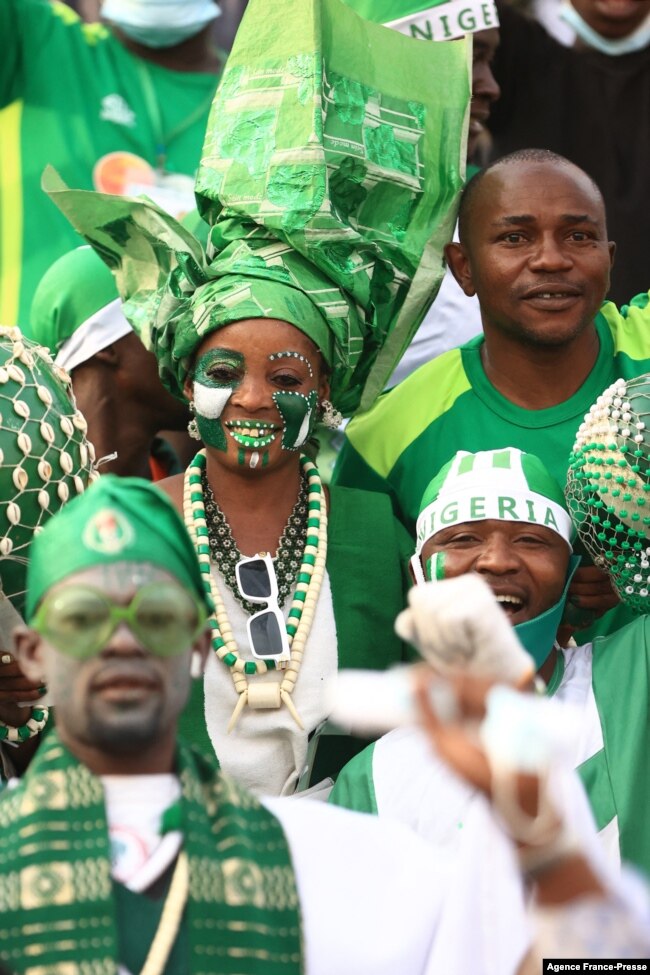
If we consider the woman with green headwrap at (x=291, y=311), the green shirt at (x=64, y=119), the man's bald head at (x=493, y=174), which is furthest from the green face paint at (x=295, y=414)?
the green shirt at (x=64, y=119)

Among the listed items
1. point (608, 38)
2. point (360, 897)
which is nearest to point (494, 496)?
point (360, 897)

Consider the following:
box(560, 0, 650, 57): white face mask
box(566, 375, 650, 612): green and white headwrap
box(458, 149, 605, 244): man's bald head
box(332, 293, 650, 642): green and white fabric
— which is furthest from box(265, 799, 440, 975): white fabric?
box(560, 0, 650, 57): white face mask

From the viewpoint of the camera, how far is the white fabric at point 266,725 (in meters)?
4.33

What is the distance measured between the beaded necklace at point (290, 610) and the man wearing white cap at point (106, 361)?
2.63ft

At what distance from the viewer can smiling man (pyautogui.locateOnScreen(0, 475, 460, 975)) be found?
113 inches

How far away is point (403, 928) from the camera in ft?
10.0

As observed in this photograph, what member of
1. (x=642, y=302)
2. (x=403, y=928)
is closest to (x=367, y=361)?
(x=642, y=302)

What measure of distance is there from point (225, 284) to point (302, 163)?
381 mm

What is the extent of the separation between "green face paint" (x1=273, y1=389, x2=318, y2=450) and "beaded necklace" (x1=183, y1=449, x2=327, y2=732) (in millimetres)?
194

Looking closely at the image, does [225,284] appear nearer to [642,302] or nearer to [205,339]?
[205,339]

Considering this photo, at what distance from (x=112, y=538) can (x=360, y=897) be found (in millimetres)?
707

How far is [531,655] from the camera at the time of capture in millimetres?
4066

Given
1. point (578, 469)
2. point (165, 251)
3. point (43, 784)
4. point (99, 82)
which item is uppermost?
point (99, 82)

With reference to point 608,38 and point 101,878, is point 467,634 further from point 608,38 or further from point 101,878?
point 608,38
